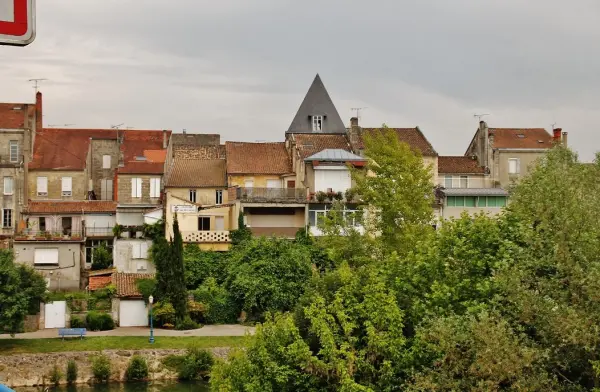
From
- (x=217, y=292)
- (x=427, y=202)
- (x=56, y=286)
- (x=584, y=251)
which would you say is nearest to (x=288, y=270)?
(x=217, y=292)

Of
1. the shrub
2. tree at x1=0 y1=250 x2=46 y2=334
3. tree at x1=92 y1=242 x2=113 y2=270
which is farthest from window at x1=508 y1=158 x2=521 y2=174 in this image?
the shrub

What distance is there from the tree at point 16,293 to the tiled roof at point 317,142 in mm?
20484

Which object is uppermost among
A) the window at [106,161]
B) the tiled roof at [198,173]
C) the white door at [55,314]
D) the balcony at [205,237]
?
the window at [106,161]

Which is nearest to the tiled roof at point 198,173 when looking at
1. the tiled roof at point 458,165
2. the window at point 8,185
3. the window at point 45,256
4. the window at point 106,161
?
the window at point 106,161

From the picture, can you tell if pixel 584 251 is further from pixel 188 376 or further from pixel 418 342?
pixel 188 376

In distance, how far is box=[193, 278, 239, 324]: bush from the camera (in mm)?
42781

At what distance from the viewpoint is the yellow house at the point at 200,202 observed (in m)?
48.8

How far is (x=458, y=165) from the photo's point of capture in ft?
199

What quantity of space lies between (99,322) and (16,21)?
37958 mm

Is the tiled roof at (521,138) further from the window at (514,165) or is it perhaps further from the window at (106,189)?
the window at (106,189)

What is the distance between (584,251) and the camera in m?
19.2

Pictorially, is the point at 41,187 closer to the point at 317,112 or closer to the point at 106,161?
the point at 106,161

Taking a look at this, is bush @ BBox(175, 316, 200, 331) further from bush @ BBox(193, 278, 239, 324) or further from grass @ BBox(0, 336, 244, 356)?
grass @ BBox(0, 336, 244, 356)

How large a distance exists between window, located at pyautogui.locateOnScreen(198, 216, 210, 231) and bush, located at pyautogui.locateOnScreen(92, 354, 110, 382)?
15365 mm
